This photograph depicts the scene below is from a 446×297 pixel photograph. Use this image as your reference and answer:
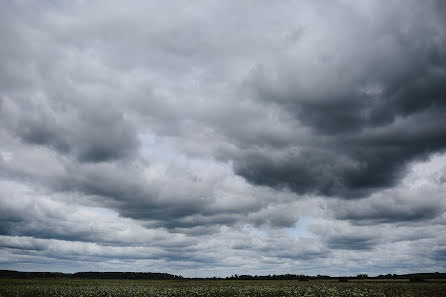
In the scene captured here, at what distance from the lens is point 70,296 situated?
42281 mm

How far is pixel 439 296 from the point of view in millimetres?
32469

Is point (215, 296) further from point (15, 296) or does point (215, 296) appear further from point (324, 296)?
point (15, 296)

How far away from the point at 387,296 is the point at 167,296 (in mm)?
26895

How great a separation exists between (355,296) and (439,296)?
8367 mm

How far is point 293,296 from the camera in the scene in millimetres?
37094

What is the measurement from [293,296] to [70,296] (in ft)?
99.3

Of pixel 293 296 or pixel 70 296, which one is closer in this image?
pixel 293 296

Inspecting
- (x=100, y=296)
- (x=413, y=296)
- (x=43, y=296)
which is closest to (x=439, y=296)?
(x=413, y=296)

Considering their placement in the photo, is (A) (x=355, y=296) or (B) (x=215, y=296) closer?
(A) (x=355, y=296)

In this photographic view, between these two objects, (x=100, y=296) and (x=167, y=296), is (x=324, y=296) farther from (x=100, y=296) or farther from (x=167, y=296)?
(x=100, y=296)

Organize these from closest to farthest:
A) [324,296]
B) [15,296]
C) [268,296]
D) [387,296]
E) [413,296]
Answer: [413,296] < [387,296] < [324,296] < [268,296] < [15,296]

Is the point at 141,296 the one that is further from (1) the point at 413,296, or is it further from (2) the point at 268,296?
(1) the point at 413,296

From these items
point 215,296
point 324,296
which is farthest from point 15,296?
point 324,296

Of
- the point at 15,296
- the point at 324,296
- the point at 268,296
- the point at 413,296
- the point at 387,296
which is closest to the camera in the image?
the point at 413,296
